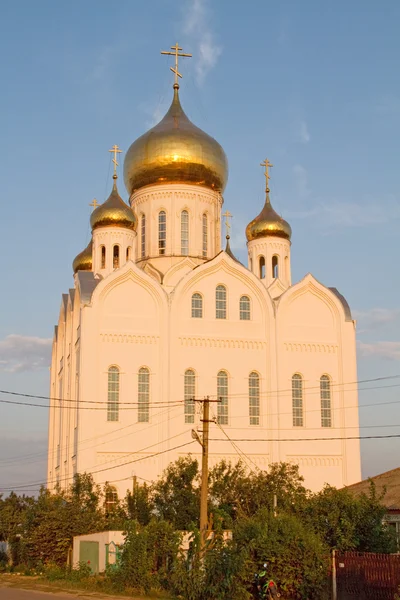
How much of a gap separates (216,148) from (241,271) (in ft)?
24.0

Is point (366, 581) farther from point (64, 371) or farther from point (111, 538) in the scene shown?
point (64, 371)

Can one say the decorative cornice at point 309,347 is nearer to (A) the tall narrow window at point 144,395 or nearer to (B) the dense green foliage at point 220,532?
(A) the tall narrow window at point 144,395

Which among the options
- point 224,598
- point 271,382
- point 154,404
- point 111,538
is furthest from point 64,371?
point 224,598

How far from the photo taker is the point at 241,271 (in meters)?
32.3

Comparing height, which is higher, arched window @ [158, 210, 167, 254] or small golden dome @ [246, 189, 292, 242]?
small golden dome @ [246, 189, 292, 242]

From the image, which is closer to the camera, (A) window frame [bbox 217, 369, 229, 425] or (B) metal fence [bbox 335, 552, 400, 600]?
(B) metal fence [bbox 335, 552, 400, 600]

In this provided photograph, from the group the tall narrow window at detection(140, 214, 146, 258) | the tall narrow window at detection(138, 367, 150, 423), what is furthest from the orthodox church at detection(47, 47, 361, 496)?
the tall narrow window at detection(140, 214, 146, 258)

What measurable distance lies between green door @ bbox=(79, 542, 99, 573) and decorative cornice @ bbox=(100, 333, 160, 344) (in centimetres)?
881

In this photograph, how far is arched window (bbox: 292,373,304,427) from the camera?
103ft

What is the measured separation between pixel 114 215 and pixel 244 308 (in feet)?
23.9

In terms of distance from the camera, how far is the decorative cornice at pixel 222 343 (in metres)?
31.2

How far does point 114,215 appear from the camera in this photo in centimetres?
3566

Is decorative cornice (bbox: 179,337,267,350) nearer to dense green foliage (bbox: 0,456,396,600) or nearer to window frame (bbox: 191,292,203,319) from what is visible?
window frame (bbox: 191,292,203,319)

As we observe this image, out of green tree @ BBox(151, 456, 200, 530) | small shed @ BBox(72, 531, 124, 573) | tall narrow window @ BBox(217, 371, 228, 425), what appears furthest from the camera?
tall narrow window @ BBox(217, 371, 228, 425)
